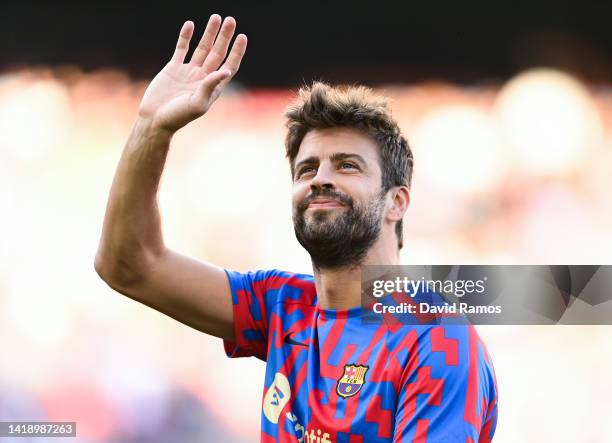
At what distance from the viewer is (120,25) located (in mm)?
6160

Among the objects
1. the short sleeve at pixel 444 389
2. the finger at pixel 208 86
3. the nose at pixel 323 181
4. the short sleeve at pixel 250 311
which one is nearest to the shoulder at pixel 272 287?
the short sleeve at pixel 250 311

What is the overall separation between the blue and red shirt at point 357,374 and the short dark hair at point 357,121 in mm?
486

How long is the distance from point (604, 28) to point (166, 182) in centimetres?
341

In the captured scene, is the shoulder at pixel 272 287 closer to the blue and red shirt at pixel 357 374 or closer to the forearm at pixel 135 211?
the blue and red shirt at pixel 357 374

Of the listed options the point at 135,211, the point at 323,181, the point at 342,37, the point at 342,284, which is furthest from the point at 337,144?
the point at 342,37

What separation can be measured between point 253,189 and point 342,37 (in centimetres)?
130

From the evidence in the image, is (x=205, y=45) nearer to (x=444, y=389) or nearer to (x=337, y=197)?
(x=337, y=197)

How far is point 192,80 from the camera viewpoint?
258 cm

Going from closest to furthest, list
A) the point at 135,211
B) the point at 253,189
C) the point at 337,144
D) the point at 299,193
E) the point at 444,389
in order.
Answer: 1. the point at 444,389
2. the point at 135,211
3. the point at 299,193
4. the point at 337,144
5. the point at 253,189

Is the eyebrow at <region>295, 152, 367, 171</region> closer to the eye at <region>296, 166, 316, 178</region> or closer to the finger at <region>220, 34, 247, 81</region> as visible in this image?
the eye at <region>296, 166, 316, 178</region>

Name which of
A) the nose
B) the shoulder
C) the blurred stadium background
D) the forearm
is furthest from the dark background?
the forearm

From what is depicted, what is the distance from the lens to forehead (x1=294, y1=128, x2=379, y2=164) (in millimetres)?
2773

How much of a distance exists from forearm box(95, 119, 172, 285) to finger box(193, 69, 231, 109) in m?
0.15

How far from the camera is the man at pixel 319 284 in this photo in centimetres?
237
